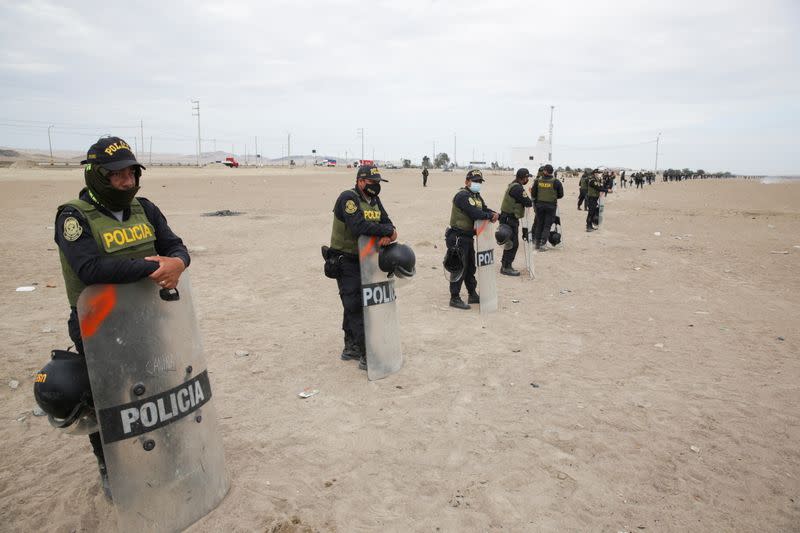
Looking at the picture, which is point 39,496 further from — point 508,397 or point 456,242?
point 456,242

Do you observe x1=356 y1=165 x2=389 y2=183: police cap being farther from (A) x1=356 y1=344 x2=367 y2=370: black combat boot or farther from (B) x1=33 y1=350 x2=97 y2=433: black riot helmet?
(B) x1=33 y1=350 x2=97 y2=433: black riot helmet

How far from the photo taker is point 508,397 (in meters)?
4.38

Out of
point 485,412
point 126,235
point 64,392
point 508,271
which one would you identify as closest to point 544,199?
point 508,271

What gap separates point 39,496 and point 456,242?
533cm

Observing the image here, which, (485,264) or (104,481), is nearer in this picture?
(104,481)

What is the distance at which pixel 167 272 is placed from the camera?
2.52 metres

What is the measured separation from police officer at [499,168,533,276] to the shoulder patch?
7.14 m

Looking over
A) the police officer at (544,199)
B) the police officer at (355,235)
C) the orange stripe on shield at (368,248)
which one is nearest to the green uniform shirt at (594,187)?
the police officer at (544,199)

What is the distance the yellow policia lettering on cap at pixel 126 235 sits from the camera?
2.61m

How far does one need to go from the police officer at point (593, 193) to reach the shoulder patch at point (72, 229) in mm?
Result: 14929

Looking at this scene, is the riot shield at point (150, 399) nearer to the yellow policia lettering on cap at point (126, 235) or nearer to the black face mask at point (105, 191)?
the yellow policia lettering on cap at point (126, 235)

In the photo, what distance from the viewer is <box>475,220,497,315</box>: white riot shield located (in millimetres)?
6984

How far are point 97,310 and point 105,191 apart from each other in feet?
2.09

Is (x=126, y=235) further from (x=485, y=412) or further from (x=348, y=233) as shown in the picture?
(x=485, y=412)
